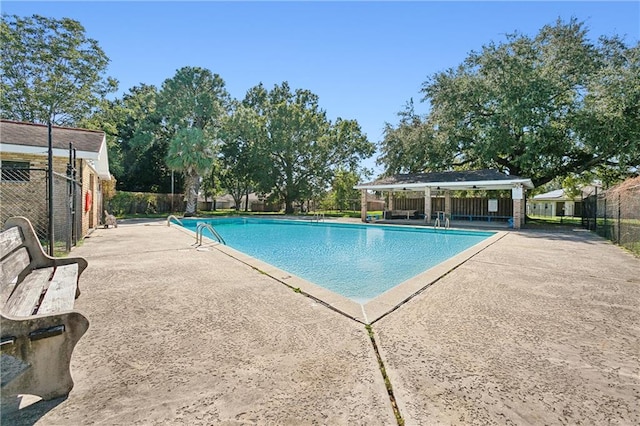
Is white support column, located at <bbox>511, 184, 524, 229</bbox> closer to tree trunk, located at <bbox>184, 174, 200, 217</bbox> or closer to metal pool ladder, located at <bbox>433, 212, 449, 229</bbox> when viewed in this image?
metal pool ladder, located at <bbox>433, 212, 449, 229</bbox>

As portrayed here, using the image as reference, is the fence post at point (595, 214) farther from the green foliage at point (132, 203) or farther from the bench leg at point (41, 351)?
the green foliage at point (132, 203)

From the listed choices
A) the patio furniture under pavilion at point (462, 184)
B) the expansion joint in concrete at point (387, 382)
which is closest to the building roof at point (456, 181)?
the patio furniture under pavilion at point (462, 184)

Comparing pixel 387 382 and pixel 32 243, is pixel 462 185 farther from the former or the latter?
pixel 32 243

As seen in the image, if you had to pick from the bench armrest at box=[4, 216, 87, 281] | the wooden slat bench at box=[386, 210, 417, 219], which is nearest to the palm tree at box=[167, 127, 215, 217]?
the wooden slat bench at box=[386, 210, 417, 219]

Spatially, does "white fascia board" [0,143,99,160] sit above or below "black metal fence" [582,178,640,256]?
above

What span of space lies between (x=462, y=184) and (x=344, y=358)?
1733cm

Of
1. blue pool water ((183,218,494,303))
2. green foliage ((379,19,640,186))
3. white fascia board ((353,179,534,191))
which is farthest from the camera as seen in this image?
white fascia board ((353,179,534,191))

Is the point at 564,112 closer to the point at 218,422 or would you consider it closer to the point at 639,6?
the point at 639,6

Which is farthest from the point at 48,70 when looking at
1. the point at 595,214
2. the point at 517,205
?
the point at 595,214

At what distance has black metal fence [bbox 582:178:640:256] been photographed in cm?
820

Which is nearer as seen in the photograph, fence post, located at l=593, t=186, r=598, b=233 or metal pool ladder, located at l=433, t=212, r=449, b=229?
fence post, located at l=593, t=186, r=598, b=233

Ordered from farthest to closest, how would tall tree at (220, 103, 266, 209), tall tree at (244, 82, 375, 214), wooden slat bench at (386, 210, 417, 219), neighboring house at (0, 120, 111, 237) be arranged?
tall tree at (244, 82, 375, 214), tall tree at (220, 103, 266, 209), wooden slat bench at (386, 210, 417, 219), neighboring house at (0, 120, 111, 237)

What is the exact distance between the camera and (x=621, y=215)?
9539 millimetres

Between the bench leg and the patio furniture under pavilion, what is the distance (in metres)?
18.1
